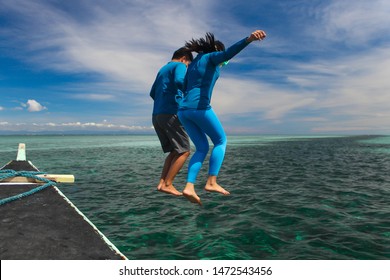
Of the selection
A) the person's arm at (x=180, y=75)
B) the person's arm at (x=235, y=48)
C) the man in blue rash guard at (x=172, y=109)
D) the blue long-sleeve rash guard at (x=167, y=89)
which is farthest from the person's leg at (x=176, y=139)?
the person's arm at (x=235, y=48)

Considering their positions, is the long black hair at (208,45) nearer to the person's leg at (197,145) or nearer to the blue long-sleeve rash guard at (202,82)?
the blue long-sleeve rash guard at (202,82)

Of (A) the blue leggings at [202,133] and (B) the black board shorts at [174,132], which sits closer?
(A) the blue leggings at [202,133]

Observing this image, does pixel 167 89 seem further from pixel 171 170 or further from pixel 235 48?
pixel 235 48

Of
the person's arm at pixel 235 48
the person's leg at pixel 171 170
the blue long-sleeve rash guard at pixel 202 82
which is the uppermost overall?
the person's arm at pixel 235 48

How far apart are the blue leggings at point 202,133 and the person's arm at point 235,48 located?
0.86 m

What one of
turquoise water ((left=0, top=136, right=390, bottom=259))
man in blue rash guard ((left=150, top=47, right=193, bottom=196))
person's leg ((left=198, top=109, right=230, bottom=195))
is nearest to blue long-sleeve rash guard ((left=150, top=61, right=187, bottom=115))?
man in blue rash guard ((left=150, top=47, right=193, bottom=196))

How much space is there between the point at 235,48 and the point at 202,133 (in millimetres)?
1617

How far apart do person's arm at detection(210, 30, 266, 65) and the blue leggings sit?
0.86m

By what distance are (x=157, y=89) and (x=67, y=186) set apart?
8894mm

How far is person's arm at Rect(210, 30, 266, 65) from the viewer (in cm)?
390

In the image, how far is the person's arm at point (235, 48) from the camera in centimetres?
390

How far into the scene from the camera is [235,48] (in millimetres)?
4109

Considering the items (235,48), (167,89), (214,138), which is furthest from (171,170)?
(235,48)

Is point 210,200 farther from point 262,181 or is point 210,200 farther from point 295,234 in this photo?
point 262,181
